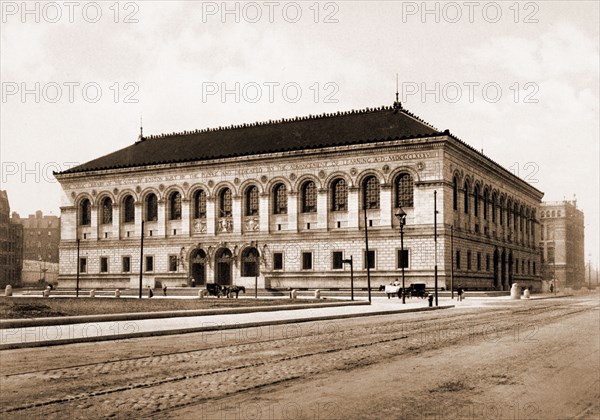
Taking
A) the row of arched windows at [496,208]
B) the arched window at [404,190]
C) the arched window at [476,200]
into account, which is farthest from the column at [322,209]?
the arched window at [476,200]

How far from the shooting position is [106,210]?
226 feet

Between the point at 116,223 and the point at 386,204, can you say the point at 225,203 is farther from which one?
the point at 386,204

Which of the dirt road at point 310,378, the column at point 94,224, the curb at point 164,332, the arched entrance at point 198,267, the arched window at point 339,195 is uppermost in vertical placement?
the arched window at point 339,195

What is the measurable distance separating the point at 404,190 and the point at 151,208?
24.8 m

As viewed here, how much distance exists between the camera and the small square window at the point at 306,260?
5875 centimetres

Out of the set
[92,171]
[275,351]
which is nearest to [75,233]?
[92,171]

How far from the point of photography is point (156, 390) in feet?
30.6

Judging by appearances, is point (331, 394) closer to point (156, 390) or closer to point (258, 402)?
point (258, 402)

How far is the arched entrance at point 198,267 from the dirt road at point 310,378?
46704 millimetres

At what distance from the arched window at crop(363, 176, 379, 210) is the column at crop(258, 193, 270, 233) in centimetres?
880

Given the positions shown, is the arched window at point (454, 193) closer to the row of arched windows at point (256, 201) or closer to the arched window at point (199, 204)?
the row of arched windows at point (256, 201)

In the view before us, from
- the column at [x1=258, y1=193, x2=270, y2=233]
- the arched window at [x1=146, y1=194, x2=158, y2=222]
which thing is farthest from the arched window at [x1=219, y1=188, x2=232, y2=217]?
the arched window at [x1=146, y1=194, x2=158, y2=222]

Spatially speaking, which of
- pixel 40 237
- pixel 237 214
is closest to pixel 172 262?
pixel 237 214

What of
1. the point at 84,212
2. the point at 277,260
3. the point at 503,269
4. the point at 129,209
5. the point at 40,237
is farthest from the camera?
the point at 40,237
